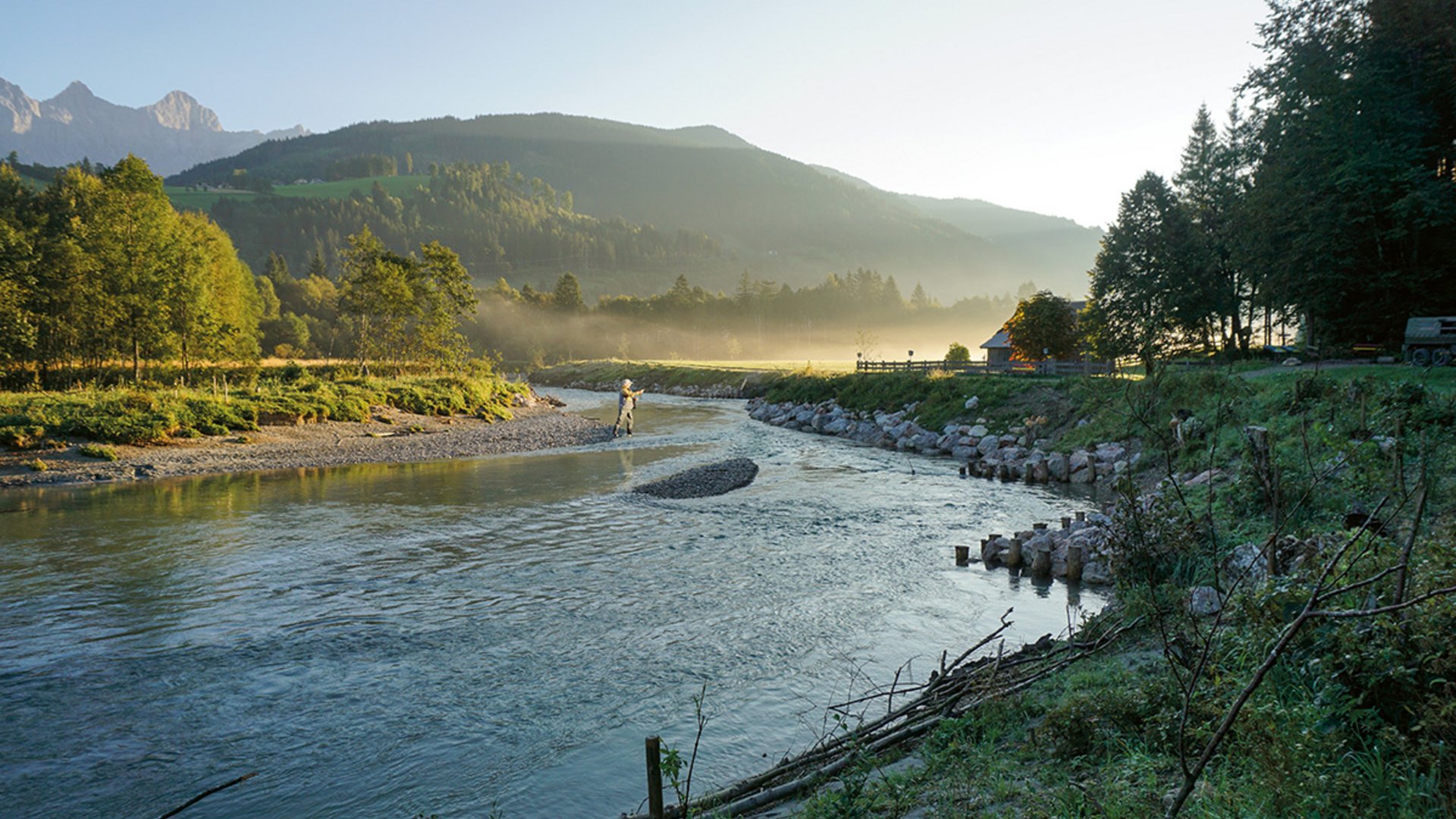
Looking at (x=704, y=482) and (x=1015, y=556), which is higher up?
(x=1015, y=556)

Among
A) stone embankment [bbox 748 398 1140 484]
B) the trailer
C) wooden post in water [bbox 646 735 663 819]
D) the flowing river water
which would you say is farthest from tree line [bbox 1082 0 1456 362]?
wooden post in water [bbox 646 735 663 819]

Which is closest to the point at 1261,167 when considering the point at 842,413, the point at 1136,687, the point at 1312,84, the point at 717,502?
the point at 1312,84

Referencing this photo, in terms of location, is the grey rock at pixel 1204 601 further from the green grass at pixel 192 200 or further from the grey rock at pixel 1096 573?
the green grass at pixel 192 200

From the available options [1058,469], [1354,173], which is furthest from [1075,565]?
[1354,173]

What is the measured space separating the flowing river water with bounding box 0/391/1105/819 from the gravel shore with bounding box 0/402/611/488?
351cm

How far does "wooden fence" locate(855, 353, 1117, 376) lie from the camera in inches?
1444

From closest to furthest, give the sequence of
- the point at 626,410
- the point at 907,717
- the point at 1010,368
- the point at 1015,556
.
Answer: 1. the point at 907,717
2. the point at 1015,556
3. the point at 626,410
4. the point at 1010,368

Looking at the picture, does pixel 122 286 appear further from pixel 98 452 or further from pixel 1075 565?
pixel 1075 565

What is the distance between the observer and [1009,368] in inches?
1714

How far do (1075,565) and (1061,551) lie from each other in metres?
0.59

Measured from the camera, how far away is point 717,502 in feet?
69.6

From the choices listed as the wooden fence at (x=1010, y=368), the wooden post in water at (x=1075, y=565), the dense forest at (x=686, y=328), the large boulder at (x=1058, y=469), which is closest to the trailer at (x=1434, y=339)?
the large boulder at (x=1058, y=469)

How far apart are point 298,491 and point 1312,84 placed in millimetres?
39403

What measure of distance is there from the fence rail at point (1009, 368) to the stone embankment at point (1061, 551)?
23693mm
